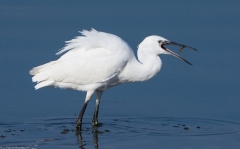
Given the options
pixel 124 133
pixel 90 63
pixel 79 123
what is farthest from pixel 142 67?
pixel 79 123

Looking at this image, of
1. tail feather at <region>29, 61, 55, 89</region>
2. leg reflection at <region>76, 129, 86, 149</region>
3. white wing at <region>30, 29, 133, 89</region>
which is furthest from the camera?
tail feather at <region>29, 61, 55, 89</region>

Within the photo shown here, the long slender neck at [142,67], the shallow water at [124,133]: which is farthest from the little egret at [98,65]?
the shallow water at [124,133]

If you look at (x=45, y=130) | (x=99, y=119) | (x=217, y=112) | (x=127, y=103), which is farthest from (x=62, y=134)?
(x=217, y=112)

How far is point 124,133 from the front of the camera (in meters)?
13.1

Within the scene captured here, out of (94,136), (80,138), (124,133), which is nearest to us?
(80,138)

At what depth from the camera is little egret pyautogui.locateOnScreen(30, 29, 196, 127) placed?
13.4 metres

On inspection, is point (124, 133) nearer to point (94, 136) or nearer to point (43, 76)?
point (94, 136)

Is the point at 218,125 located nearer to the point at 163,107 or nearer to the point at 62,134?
the point at 163,107

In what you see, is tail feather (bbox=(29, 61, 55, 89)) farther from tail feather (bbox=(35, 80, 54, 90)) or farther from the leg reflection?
the leg reflection

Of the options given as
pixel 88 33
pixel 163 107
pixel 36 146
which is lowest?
pixel 36 146

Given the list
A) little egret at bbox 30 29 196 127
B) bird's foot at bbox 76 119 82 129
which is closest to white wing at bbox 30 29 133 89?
little egret at bbox 30 29 196 127

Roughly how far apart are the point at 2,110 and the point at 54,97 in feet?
4.85

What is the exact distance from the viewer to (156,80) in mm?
16234

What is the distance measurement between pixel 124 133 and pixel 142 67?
1.42 m
